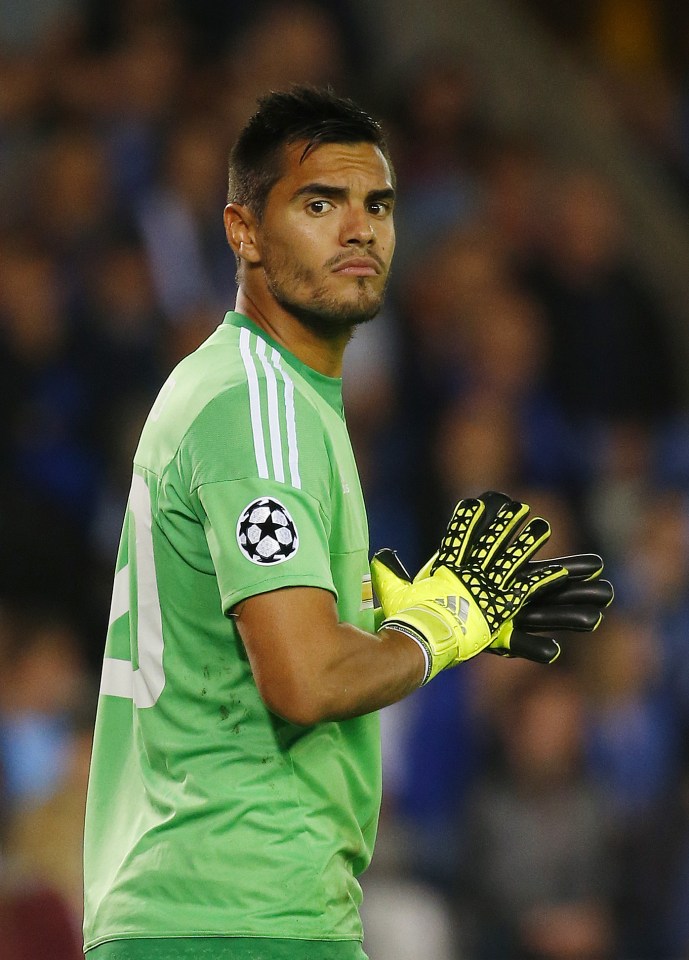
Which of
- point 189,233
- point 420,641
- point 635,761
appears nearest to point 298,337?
point 420,641

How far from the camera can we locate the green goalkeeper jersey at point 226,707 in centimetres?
197

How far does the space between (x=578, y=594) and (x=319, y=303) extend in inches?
24.5

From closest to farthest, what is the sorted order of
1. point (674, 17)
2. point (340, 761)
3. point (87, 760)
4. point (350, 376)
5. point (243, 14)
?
point (340, 761)
point (87, 760)
point (350, 376)
point (243, 14)
point (674, 17)

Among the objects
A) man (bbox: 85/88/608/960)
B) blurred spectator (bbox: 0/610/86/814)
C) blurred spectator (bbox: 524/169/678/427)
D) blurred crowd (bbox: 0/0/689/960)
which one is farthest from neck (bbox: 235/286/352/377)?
blurred spectator (bbox: 524/169/678/427)

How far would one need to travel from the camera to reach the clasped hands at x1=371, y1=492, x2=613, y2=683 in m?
2.16

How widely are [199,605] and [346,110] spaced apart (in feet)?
2.87

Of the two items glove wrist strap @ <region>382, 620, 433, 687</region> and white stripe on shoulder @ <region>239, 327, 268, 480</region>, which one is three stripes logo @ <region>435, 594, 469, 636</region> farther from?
white stripe on shoulder @ <region>239, 327, 268, 480</region>

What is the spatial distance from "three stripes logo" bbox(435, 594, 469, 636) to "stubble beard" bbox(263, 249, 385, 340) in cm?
47

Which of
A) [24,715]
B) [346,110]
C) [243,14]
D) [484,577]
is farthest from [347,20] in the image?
[484,577]

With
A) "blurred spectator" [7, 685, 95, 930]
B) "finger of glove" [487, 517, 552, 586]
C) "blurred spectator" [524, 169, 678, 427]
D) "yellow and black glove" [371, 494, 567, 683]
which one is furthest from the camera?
"blurred spectator" [524, 169, 678, 427]

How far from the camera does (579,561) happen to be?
236 centimetres

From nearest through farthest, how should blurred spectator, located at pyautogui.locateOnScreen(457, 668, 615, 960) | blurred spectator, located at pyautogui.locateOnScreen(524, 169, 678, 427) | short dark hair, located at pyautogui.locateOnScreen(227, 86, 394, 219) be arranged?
short dark hair, located at pyautogui.locateOnScreen(227, 86, 394, 219) < blurred spectator, located at pyautogui.locateOnScreen(457, 668, 615, 960) < blurred spectator, located at pyautogui.locateOnScreen(524, 169, 678, 427)

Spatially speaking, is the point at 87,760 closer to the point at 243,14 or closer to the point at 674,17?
the point at 243,14

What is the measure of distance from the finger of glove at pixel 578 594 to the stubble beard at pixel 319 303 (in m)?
0.53
